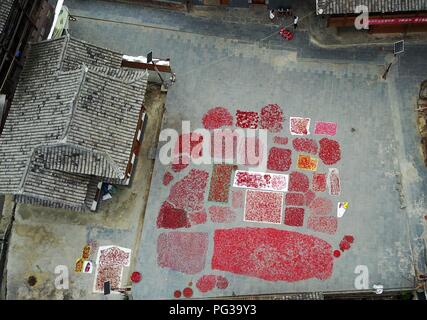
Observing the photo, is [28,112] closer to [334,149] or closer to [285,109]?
[285,109]

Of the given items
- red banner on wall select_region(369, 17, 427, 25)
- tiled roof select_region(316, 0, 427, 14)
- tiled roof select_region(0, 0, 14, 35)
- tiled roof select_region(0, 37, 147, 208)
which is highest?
red banner on wall select_region(369, 17, 427, 25)

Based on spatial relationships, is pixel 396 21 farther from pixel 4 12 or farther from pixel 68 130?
pixel 4 12

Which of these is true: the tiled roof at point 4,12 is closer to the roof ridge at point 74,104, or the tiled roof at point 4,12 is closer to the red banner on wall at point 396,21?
the roof ridge at point 74,104

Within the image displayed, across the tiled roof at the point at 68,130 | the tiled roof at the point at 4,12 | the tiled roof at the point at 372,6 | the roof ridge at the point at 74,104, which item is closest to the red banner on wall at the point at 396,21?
the tiled roof at the point at 372,6

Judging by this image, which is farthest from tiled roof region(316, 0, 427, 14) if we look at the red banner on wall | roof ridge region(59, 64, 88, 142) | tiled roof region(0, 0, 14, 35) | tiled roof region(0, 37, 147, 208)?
tiled roof region(0, 0, 14, 35)

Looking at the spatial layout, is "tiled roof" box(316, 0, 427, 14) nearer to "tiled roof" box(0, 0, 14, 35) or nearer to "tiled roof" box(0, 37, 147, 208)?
"tiled roof" box(0, 37, 147, 208)

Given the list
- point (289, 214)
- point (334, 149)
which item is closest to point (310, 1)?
point (334, 149)

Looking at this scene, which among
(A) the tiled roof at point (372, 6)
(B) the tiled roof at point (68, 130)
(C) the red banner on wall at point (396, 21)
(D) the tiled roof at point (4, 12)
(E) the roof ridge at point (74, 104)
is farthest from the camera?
(C) the red banner on wall at point (396, 21)
